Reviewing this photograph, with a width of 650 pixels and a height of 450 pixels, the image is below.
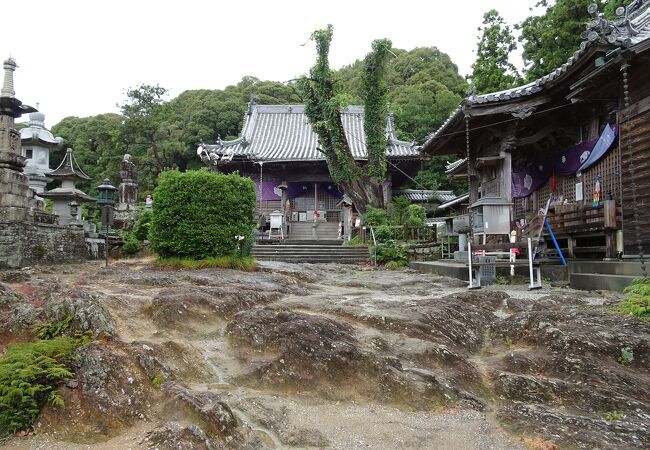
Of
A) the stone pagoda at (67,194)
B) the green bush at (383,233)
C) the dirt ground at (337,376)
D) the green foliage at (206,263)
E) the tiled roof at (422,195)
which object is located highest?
the tiled roof at (422,195)

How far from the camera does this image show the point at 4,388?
3244 mm

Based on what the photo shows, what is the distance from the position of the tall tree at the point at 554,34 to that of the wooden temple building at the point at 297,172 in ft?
27.7

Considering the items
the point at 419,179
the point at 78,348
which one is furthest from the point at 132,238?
the point at 419,179

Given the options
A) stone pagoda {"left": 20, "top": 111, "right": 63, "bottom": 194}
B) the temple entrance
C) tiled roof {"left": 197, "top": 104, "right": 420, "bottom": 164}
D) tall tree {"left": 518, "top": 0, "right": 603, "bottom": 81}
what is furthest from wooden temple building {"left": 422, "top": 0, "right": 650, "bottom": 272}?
stone pagoda {"left": 20, "top": 111, "right": 63, "bottom": 194}

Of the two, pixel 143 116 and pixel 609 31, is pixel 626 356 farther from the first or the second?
pixel 143 116

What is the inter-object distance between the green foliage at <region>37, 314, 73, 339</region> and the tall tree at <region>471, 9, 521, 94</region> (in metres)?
25.1

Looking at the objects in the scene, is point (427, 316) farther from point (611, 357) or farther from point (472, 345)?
point (611, 357)

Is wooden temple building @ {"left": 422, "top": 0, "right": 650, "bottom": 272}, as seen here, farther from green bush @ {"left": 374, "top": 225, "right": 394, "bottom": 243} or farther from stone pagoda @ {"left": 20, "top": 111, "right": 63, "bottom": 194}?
stone pagoda @ {"left": 20, "top": 111, "right": 63, "bottom": 194}

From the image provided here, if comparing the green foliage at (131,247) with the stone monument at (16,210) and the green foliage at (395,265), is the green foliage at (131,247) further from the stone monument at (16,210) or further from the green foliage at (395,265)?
the green foliage at (395,265)

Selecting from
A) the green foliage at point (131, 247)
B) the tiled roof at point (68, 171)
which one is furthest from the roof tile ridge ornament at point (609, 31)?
the tiled roof at point (68, 171)

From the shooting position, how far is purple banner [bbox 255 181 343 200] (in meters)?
30.0

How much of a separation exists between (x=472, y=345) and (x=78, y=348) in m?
4.31

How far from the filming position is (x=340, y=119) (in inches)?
832

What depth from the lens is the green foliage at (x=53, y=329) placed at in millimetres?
4301
